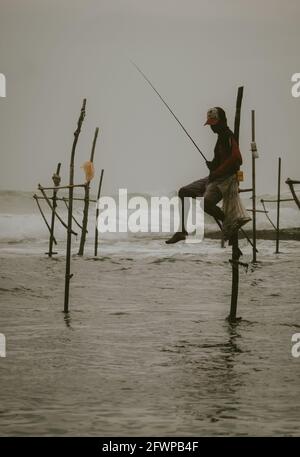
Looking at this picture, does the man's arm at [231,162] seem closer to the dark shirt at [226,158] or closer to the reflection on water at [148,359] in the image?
the dark shirt at [226,158]

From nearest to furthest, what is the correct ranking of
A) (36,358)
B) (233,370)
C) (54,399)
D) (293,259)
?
1. (54,399)
2. (233,370)
3. (36,358)
4. (293,259)

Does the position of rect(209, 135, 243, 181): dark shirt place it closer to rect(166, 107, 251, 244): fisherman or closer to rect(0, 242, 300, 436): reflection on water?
rect(166, 107, 251, 244): fisherman

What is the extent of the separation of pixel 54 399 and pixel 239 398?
120 centimetres

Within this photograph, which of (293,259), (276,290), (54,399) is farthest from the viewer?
(293,259)

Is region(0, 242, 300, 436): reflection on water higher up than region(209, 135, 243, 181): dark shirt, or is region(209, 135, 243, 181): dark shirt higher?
region(209, 135, 243, 181): dark shirt

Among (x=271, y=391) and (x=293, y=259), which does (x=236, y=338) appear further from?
(x=293, y=259)

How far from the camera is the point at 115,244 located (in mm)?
25453

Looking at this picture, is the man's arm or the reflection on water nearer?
the reflection on water

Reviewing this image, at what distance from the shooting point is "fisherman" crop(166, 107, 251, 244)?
8.25 m

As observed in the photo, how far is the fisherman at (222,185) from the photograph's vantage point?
325 inches

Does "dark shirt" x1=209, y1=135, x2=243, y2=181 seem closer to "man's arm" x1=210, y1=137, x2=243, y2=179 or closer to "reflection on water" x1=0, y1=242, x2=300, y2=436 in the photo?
"man's arm" x1=210, y1=137, x2=243, y2=179

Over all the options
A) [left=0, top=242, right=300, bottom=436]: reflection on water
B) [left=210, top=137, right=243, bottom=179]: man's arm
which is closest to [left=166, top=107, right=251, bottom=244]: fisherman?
[left=210, top=137, right=243, bottom=179]: man's arm

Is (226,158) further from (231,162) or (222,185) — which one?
(222,185)

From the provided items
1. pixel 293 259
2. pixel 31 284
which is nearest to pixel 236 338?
pixel 31 284
